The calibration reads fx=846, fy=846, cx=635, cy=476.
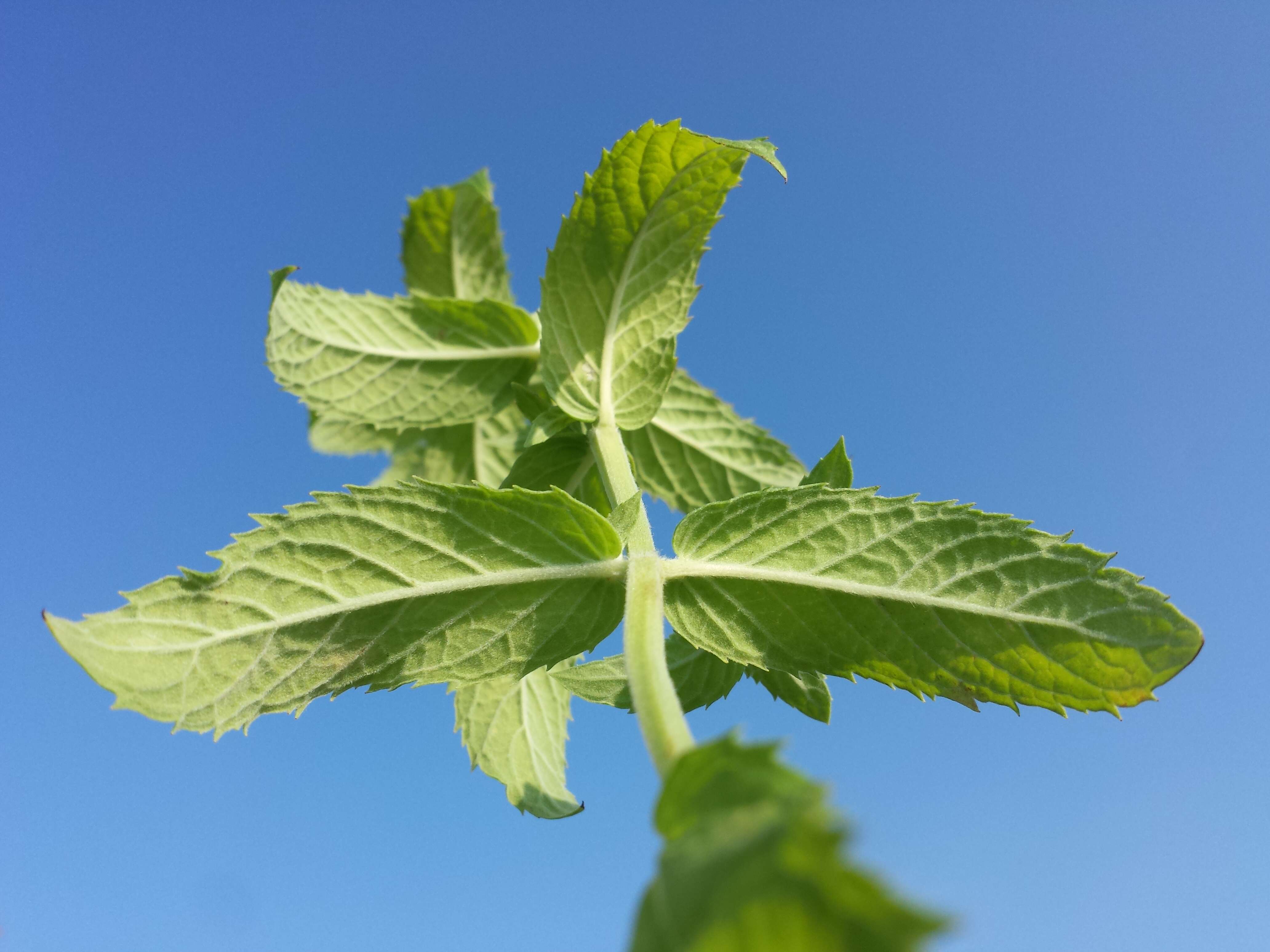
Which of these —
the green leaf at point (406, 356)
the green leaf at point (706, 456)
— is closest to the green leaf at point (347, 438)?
the green leaf at point (406, 356)

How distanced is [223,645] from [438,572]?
451 millimetres

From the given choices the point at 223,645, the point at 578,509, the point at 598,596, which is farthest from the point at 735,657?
the point at 223,645

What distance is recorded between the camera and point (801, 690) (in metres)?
2.08

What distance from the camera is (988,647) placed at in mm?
1892

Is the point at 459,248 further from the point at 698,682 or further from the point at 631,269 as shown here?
the point at 698,682

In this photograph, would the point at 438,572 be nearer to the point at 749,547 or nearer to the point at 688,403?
the point at 749,547

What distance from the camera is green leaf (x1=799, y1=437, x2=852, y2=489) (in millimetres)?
2043

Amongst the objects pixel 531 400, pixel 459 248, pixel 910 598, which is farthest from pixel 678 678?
pixel 459 248

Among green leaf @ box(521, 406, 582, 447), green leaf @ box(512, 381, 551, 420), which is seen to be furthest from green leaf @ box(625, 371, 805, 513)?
green leaf @ box(521, 406, 582, 447)

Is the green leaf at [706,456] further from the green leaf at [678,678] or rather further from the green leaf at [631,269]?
the green leaf at [678,678]

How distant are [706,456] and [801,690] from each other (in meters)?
1.13

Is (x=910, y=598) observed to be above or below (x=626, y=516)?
below

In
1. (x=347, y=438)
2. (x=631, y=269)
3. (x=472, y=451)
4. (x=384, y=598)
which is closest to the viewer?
(x=384, y=598)

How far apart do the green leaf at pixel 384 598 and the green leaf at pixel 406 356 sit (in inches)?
46.4
